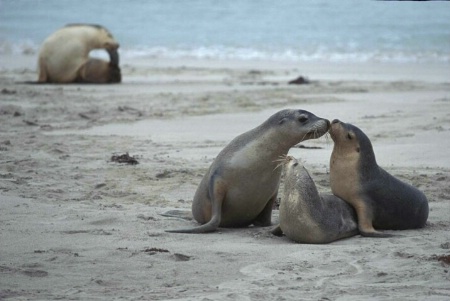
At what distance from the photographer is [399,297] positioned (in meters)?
3.99

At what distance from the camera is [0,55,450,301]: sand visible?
425 cm

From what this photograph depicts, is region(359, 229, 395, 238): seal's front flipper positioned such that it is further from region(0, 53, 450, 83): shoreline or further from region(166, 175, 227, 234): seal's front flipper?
region(0, 53, 450, 83): shoreline

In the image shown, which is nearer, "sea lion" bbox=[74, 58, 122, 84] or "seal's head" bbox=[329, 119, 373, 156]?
"seal's head" bbox=[329, 119, 373, 156]

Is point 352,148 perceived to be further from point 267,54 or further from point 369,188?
point 267,54

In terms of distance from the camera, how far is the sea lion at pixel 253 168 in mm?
5793

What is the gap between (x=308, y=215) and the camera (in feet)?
17.8

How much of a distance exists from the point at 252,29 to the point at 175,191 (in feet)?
68.2

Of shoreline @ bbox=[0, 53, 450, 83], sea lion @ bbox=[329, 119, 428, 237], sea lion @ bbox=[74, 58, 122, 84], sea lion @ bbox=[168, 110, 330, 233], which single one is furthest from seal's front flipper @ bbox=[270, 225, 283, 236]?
shoreline @ bbox=[0, 53, 450, 83]

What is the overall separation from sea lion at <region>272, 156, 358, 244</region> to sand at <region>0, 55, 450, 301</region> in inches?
3.2

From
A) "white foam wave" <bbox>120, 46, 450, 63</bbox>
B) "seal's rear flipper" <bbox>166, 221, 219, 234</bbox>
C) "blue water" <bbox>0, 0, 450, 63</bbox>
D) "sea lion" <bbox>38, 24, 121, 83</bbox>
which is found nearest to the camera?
"seal's rear flipper" <bbox>166, 221, 219, 234</bbox>

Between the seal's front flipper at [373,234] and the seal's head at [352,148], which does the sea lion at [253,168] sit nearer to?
the seal's head at [352,148]

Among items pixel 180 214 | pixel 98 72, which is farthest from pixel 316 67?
pixel 180 214

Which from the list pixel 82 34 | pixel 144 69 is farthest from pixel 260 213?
pixel 144 69

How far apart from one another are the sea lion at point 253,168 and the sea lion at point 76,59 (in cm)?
880
